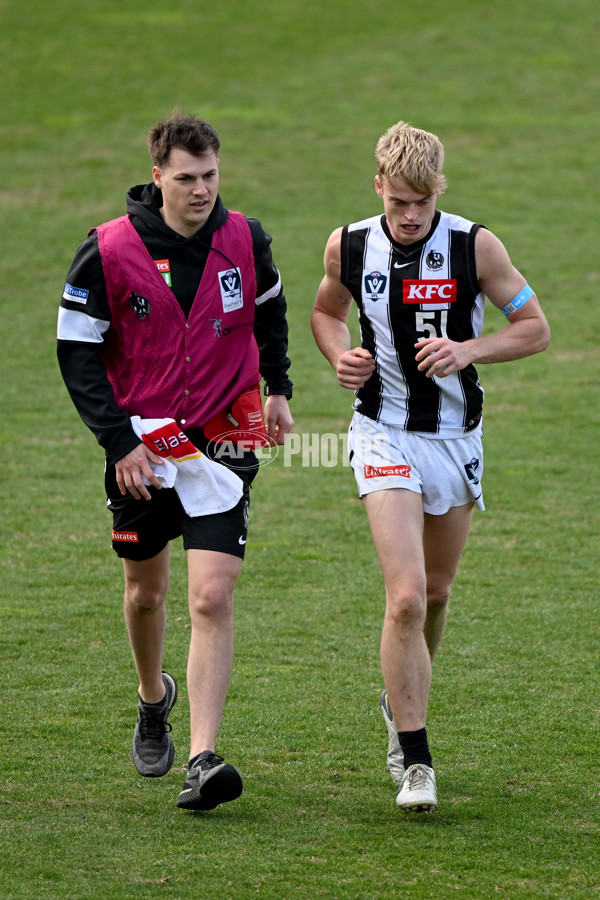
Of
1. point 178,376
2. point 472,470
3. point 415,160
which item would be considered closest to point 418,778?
point 472,470

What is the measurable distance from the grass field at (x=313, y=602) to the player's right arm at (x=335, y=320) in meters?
1.49

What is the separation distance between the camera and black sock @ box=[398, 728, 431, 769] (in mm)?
4320

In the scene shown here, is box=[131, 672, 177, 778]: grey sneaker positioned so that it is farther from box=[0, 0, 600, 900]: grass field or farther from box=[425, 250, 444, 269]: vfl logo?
box=[425, 250, 444, 269]: vfl logo

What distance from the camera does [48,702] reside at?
5.37m

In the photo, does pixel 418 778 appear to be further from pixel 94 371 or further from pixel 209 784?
pixel 94 371

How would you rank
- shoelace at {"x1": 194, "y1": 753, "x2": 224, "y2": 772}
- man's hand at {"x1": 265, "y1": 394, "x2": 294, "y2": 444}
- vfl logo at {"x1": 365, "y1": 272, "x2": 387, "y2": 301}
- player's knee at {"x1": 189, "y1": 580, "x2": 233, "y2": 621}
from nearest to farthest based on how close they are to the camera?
shoelace at {"x1": 194, "y1": 753, "x2": 224, "y2": 772}
player's knee at {"x1": 189, "y1": 580, "x2": 233, "y2": 621}
vfl logo at {"x1": 365, "y1": 272, "x2": 387, "y2": 301}
man's hand at {"x1": 265, "y1": 394, "x2": 294, "y2": 444}

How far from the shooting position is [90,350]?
443cm

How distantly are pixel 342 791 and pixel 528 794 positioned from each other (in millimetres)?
659

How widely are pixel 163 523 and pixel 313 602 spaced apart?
2316 mm

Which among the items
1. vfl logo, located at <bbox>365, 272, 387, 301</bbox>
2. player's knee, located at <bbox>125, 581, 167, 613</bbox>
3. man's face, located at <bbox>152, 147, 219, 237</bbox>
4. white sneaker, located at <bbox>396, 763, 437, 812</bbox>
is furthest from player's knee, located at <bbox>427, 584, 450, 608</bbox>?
man's face, located at <bbox>152, 147, 219, 237</bbox>

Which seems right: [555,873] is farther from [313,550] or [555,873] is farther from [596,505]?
[596,505]

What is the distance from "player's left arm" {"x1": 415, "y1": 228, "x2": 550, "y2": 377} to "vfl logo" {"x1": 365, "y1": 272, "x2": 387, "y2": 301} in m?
0.25

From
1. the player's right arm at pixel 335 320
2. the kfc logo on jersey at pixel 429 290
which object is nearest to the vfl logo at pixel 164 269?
the player's right arm at pixel 335 320

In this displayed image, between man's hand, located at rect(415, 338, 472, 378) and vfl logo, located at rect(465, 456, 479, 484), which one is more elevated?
man's hand, located at rect(415, 338, 472, 378)
